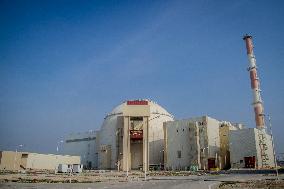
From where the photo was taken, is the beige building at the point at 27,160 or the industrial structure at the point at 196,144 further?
the industrial structure at the point at 196,144

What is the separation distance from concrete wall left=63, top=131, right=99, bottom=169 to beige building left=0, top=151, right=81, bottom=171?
644 inches

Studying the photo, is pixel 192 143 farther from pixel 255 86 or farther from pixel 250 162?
pixel 255 86

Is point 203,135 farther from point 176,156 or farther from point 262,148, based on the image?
point 262,148

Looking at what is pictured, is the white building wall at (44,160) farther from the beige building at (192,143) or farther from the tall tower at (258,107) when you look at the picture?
the tall tower at (258,107)

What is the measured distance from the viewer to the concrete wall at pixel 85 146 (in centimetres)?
11744

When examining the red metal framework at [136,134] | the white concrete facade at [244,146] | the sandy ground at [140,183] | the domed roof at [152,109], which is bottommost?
the sandy ground at [140,183]

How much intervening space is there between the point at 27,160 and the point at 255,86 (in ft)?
236

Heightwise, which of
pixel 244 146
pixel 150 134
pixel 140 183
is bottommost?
pixel 140 183

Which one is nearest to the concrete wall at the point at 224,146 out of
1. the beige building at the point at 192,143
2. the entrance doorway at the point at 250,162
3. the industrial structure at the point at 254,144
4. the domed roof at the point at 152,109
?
the beige building at the point at 192,143

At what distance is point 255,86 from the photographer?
8875 centimetres

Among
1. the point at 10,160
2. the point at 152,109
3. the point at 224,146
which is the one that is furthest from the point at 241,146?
the point at 10,160

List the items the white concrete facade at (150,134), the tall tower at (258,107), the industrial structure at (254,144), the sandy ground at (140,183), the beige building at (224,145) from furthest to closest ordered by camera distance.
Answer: the white concrete facade at (150,134), the beige building at (224,145), the tall tower at (258,107), the industrial structure at (254,144), the sandy ground at (140,183)

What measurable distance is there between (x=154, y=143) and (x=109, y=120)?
19.0m

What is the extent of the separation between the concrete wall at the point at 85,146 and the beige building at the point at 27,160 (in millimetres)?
16363
